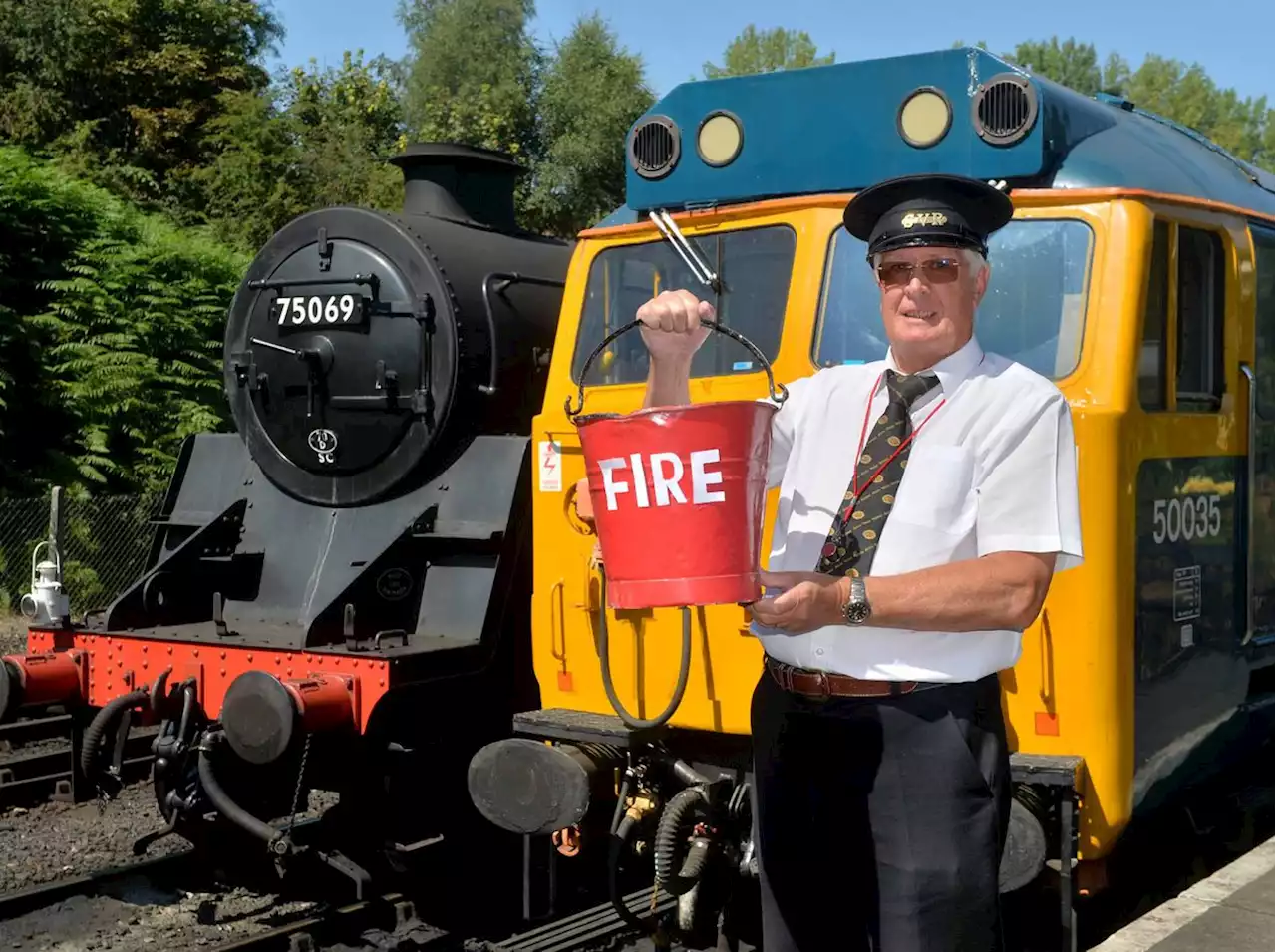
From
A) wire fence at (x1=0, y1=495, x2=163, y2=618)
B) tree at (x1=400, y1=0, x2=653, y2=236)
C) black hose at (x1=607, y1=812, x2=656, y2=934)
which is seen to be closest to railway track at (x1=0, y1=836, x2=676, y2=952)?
black hose at (x1=607, y1=812, x2=656, y2=934)

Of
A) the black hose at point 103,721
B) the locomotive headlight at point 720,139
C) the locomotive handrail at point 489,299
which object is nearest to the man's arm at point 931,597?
the locomotive headlight at point 720,139

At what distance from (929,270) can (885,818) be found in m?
0.94

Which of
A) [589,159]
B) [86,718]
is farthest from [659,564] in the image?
[589,159]

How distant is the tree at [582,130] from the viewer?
3150 centimetres

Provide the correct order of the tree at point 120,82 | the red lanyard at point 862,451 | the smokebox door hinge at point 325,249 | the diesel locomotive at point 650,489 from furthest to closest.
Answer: the tree at point 120,82 → the smokebox door hinge at point 325,249 → the diesel locomotive at point 650,489 → the red lanyard at point 862,451

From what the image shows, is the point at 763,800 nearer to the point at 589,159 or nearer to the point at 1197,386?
the point at 1197,386

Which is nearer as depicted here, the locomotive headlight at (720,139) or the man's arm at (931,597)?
the man's arm at (931,597)

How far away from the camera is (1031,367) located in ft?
13.5

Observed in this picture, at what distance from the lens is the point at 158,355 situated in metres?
14.6

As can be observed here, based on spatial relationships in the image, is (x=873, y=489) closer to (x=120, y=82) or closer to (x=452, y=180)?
(x=452, y=180)

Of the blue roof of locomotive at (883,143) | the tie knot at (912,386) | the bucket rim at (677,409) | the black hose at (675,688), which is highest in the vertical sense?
the blue roof of locomotive at (883,143)

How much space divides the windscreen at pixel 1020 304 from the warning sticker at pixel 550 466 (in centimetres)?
107

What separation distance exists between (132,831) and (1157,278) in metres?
5.49

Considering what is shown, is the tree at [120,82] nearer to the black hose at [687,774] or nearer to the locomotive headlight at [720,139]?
the locomotive headlight at [720,139]
